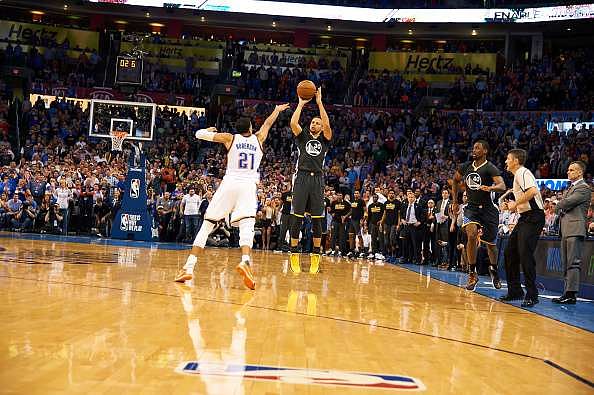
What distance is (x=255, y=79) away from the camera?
A: 33.2 m

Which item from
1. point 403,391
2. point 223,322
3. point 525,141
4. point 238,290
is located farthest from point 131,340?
point 525,141

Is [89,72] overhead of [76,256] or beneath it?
overhead

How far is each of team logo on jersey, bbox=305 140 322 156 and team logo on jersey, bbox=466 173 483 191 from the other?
2.14 metres

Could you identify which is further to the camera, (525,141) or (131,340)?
(525,141)

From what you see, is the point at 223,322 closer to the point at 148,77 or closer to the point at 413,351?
the point at 413,351

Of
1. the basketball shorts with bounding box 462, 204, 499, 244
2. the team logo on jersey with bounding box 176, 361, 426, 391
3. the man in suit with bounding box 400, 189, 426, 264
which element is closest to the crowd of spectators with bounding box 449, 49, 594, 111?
the man in suit with bounding box 400, 189, 426, 264

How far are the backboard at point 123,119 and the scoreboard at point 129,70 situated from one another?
0.66m

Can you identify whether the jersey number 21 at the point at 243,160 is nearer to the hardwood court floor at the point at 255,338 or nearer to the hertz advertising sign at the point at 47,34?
the hardwood court floor at the point at 255,338

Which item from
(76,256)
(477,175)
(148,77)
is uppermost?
(148,77)

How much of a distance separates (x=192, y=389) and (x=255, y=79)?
31.0 metres

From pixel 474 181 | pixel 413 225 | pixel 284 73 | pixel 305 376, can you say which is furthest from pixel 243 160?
pixel 284 73

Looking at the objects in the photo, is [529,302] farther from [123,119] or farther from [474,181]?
[123,119]

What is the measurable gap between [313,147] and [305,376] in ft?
22.6

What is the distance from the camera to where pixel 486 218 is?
9172mm
